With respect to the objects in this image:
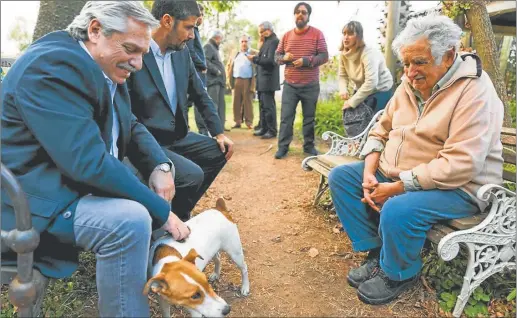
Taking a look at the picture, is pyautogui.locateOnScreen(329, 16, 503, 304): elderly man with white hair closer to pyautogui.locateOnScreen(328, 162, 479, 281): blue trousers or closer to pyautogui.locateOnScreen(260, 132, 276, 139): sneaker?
pyautogui.locateOnScreen(328, 162, 479, 281): blue trousers

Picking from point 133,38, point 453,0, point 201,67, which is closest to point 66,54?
point 133,38

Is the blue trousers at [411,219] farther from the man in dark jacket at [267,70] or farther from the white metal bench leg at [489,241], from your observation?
the man in dark jacket at [267,70]

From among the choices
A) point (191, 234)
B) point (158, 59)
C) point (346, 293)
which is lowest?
point (346, 293)

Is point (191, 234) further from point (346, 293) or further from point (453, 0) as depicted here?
point (453, 0)

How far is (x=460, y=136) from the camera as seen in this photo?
7.92ft

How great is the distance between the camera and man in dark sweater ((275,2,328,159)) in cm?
610

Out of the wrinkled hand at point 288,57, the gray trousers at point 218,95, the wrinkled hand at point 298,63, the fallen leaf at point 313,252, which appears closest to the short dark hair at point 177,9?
the fallen leaf at point 313,252

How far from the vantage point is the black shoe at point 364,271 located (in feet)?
9.28

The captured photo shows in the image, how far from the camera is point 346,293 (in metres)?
2.77

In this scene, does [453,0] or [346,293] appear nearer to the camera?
[346,293]

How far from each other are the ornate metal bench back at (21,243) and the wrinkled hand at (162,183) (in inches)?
32.9

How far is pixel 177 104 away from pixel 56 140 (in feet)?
5.04

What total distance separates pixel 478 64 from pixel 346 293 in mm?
1745

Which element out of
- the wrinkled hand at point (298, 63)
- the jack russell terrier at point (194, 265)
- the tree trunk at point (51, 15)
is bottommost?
the jack russell terrier at point (194, 265)
